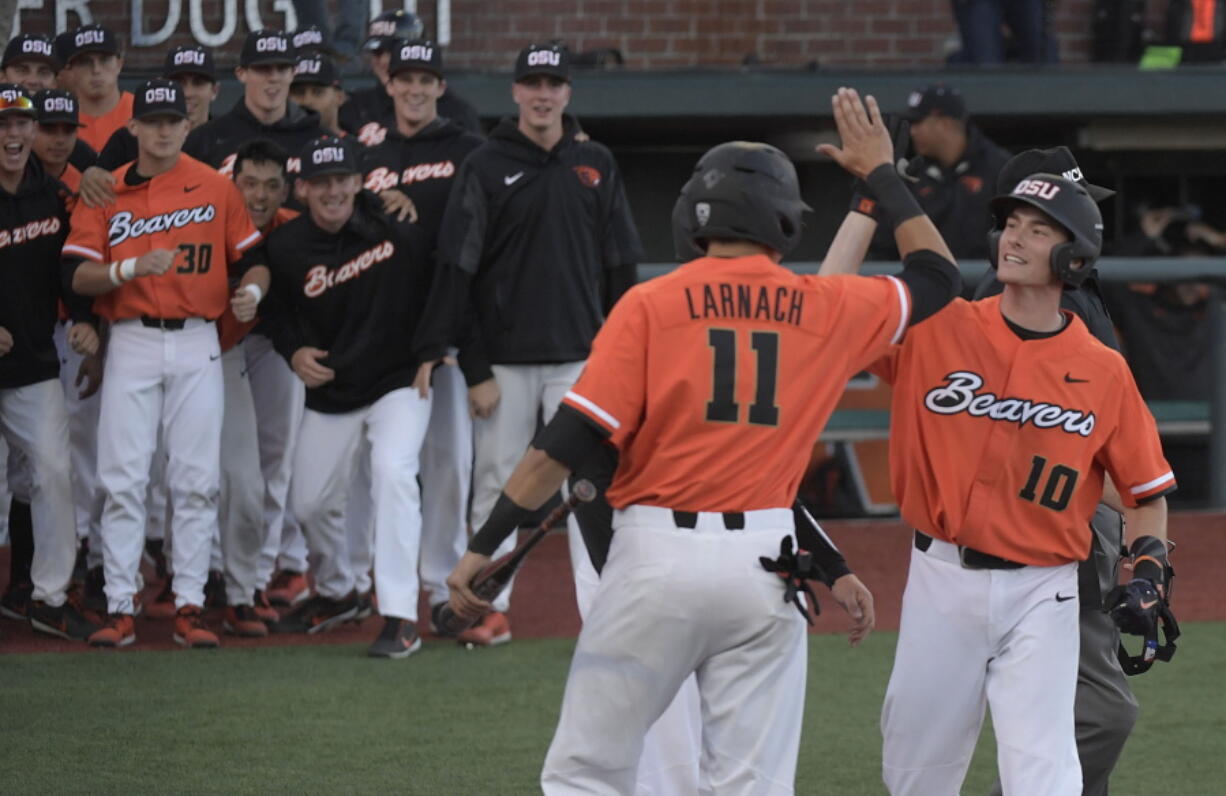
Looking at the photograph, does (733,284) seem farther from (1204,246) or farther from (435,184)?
(1204,246)

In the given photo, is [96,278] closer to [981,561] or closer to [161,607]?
[161,607]

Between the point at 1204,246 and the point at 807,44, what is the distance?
107 inches

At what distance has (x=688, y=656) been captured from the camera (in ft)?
12.0

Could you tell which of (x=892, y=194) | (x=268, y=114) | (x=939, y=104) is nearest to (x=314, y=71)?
(x=268, y=114)

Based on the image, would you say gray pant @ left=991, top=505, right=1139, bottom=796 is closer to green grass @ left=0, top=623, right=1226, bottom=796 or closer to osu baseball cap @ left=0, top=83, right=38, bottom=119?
green grass @ left=0, top=623, right=1226, bottom=796

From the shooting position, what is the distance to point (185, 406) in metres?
7.01

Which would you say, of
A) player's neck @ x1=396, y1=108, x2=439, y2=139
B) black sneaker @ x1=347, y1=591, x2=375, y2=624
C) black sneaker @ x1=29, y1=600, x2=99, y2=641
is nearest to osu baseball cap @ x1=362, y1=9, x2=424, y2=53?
player's neck @ x1=396, y1=108, x2=439, y2=139

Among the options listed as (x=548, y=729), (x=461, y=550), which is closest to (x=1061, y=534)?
(x=548, y=729)

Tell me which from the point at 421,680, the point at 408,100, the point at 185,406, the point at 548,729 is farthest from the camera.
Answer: the point at 408,100

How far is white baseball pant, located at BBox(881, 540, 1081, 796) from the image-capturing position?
13.0 ft

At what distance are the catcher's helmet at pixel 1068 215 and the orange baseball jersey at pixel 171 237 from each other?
3.76 m

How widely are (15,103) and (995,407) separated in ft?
14.3

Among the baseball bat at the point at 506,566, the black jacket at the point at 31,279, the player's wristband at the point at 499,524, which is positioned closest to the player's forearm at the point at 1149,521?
the baseball bat at the point at 506,566

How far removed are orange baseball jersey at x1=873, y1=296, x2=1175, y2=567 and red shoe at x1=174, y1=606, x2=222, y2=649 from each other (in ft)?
12.0
